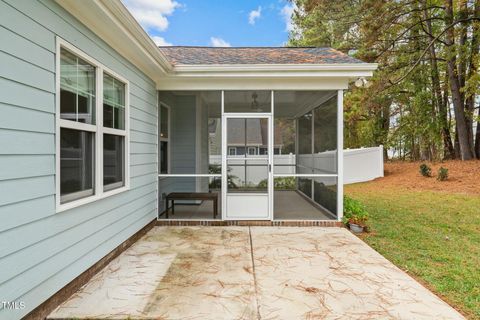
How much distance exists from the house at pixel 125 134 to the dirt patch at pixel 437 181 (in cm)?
589

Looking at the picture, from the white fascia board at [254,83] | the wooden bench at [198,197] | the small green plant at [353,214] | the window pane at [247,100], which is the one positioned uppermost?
the white fascia board at [254,83]

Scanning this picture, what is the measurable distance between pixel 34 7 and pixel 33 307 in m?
2.35

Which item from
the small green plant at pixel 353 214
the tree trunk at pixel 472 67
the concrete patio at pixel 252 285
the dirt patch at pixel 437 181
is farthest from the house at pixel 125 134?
the tree trunk at pixel 472 67

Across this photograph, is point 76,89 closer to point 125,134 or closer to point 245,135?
point 125,134

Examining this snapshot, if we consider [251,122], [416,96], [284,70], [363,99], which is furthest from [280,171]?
[416,96]

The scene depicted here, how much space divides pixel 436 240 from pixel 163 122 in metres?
5.46

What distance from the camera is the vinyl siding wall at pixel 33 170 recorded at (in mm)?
1918

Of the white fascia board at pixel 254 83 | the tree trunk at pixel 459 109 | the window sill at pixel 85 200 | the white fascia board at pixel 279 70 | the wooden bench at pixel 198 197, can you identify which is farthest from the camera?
the tree trunk at pixel 459 109

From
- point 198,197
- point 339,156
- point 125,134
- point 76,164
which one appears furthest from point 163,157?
point 339,156

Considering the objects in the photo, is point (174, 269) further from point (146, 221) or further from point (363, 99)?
point (363, 99)

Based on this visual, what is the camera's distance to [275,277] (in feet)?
9.87

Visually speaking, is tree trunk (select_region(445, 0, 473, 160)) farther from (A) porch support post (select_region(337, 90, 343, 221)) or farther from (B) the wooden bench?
(B) the wooden bench

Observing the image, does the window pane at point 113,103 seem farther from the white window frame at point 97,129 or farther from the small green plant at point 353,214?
the small green plant at point 353,214

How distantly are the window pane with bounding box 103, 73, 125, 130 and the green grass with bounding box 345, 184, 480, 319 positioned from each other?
159 inches
